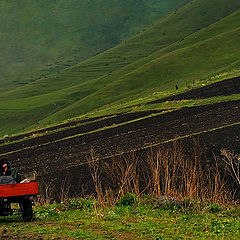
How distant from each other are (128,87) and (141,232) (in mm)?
74315

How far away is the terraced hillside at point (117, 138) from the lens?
32.3 m

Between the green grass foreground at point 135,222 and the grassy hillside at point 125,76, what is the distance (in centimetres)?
5757

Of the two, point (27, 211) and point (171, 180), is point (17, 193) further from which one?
point (171, 180)

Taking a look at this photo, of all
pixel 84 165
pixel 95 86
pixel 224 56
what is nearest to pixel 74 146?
pixel 84 165

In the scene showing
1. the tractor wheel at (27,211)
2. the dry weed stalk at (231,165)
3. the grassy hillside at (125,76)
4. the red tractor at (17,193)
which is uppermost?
the grassy hillside at (125,76)

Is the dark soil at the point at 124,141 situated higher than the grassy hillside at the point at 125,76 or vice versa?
the grassy hillside at the point at 125,76

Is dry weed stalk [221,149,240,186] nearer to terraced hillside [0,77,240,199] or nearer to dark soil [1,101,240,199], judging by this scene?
terraced hillside [0,77,240,199]

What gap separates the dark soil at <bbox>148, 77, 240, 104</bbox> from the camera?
5322cm

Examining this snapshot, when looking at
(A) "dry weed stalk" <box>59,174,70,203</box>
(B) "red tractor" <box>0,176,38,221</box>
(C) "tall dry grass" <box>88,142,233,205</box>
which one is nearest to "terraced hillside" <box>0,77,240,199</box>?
(A) "dry weed stalk" <box>59,174,70,203</box>

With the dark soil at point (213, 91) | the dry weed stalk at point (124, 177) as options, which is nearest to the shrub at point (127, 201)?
the dry weed stalk at point (124, 177)

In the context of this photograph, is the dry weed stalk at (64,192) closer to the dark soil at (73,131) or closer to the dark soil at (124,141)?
the dark soil at (124,141)

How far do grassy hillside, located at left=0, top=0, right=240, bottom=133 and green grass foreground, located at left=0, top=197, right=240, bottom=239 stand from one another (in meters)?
57.6

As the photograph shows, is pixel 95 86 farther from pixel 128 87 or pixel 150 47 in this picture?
pixel 150 47

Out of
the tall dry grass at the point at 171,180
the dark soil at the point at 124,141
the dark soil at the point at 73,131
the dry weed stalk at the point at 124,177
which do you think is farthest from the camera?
the dark soil at the point at 73,131
